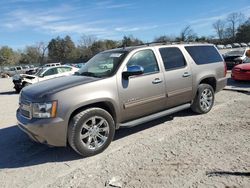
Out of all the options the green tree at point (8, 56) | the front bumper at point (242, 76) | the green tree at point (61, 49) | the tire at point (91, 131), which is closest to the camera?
the tire at point (91, 131)

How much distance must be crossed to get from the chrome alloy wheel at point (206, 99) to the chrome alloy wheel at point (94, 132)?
3.03m

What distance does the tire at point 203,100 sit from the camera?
684 cm

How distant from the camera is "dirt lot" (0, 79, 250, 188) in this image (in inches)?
152

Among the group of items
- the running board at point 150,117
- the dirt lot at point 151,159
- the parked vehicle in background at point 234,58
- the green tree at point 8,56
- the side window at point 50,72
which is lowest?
the dirt lot at point 151,159

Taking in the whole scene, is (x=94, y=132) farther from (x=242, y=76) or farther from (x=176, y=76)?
(x=242, y=76)

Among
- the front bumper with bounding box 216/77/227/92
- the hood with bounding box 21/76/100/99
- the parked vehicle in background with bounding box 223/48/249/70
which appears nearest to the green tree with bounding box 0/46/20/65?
the parked vehicle in background with bounding box 223/48/249/70

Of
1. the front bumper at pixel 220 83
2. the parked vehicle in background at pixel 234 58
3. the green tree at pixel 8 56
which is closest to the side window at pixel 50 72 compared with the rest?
the parked vehicle in background at pixel 234 58

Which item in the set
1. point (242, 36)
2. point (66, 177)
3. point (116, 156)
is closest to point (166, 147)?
point (116, 156)

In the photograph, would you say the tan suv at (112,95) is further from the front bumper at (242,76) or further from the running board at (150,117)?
the front bumper at (242,76)

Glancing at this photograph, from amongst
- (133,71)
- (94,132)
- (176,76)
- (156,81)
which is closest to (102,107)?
(94,132)

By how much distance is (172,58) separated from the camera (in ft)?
20.6

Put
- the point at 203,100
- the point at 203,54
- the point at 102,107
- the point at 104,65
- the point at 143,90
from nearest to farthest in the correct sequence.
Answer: the point at 102,107 → the point at 143,90 → the point at 104,65 → the point at 203,100 → the point at 203,54

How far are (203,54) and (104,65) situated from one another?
2869 millimetres

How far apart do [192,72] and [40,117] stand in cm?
369
